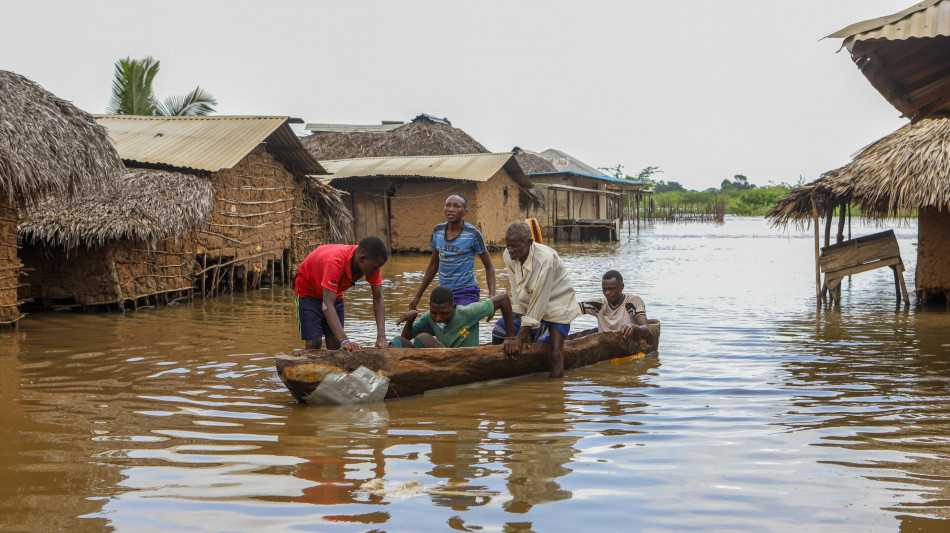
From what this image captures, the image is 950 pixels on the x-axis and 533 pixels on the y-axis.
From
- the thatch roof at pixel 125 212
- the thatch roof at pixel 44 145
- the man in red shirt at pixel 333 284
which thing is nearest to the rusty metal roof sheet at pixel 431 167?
the thatch roof at pixel 125 212

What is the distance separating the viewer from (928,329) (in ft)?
31.4

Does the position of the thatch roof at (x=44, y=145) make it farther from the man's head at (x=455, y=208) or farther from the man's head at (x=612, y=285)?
the man's head at (x=612, y=285)


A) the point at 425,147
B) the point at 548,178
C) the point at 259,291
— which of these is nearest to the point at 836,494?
the point at 259,291

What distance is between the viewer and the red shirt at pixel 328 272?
5648mm

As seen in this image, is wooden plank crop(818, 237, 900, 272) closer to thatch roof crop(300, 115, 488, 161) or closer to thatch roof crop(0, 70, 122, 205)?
thatch roof crop(0, 70, 122, 205)

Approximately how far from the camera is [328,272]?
222 inches

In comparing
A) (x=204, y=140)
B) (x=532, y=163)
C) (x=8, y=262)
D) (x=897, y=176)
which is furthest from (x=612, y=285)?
(x=532, y=163)

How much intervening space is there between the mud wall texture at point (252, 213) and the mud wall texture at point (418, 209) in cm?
834

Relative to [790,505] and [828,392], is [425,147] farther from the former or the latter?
[790,505]

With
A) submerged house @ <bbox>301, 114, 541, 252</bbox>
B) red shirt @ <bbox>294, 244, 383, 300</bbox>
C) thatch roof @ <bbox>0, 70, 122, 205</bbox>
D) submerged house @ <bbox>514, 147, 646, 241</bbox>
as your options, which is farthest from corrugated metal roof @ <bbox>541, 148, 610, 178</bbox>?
red shirt @ <bbox>294, 244, 383, 300</bbox>

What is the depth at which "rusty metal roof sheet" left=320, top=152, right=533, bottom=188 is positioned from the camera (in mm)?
23547

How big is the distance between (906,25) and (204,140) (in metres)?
12.1

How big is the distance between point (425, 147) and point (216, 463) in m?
26.9

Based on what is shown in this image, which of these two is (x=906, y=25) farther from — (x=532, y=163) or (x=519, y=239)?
(x=532, y=163)
